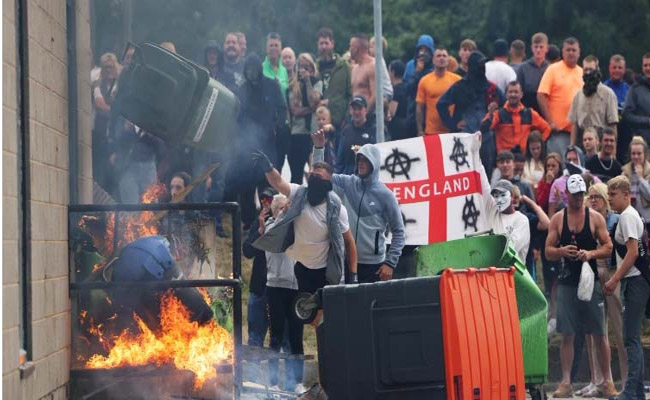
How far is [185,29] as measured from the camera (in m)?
17.2

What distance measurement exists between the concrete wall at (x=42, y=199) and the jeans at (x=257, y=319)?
300 centimetres

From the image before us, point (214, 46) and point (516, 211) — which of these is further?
point (214, 46)

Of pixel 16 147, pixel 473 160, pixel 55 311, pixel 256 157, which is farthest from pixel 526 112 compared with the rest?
pixel 16 147

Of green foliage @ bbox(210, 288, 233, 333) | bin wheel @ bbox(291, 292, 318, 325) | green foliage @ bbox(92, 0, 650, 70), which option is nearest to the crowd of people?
bin wheel @ bbox(291, 292, 318, 325)

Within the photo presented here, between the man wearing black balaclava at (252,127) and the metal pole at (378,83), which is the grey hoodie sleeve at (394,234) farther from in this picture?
the man wearing black balaclava at (252,127)

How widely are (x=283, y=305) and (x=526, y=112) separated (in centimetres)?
513

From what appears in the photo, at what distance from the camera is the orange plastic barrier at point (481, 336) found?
9.30 m

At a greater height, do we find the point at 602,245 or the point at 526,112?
the point at 526,112

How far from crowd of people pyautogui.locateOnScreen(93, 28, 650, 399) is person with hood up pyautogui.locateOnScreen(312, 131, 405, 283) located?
12 mm

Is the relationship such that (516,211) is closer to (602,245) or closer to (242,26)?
(602,245)

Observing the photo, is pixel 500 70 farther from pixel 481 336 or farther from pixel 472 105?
pixel 481 336

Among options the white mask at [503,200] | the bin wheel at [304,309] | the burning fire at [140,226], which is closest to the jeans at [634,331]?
the white mask at [503,200]

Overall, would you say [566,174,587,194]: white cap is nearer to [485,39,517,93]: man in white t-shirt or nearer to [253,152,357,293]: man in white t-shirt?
[253,152,357,293]: man in white t-shirt

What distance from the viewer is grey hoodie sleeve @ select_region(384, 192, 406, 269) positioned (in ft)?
41.6
